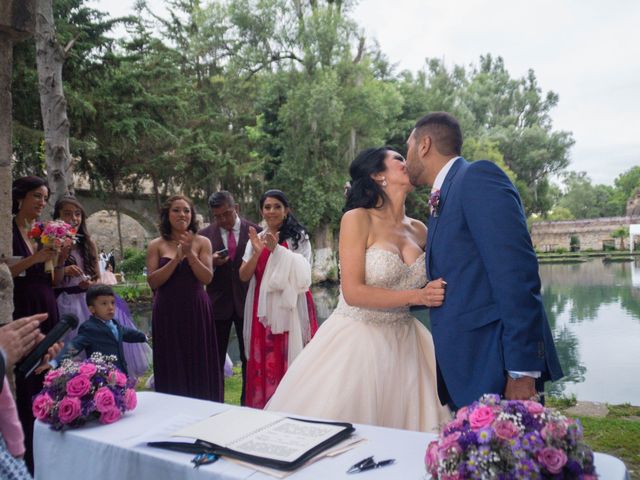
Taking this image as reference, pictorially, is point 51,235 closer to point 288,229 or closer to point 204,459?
point 288,229

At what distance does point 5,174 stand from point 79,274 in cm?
164

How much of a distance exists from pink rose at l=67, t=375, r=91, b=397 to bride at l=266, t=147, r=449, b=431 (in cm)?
110

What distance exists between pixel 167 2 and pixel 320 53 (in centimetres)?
819

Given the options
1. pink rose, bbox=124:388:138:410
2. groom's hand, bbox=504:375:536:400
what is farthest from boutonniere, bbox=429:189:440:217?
pink rose, bbox=124:388:138:410

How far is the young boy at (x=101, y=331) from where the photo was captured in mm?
4020

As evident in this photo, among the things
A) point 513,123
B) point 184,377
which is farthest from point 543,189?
Answer: point 184,377

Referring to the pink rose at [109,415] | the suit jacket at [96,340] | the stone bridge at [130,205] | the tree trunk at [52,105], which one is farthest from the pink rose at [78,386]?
the stone bridge at [130,205]

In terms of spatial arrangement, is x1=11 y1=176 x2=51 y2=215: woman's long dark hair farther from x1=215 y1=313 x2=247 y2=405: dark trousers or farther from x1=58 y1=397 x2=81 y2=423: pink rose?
x1=58 y1=397 x2=81 y2=423: pink rose

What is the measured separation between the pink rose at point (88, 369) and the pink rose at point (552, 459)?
5.90 feet

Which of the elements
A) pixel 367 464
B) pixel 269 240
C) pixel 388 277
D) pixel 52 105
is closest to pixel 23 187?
pixel 269 240

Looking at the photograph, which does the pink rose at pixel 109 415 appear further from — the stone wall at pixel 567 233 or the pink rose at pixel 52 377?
the stone wall at pixel 567 233

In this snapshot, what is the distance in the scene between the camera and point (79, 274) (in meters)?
4.66

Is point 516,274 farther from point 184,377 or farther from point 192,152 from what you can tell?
point 192,152

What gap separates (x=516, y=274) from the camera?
2096 millimetres
